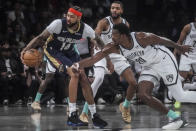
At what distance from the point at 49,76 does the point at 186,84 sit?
9.81 ft

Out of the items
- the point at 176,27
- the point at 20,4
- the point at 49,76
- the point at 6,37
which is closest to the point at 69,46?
the point at 49,76

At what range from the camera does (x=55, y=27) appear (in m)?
9.47

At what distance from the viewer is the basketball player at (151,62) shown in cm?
886

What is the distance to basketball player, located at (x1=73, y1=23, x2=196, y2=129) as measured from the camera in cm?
886

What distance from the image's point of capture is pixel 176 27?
1984 cm

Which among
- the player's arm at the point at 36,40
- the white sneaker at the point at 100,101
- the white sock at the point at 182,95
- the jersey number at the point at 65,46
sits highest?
the player's arm at the point at 36,40

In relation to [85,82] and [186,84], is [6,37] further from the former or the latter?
[85,82]

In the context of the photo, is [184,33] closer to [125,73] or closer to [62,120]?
[125,73]

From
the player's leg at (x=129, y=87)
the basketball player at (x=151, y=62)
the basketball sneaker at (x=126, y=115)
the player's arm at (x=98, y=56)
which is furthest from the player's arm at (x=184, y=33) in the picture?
the player's arm at (x=98, y=56)

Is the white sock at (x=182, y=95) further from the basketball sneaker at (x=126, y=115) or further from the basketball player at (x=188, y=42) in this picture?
the basketball player at (x=188, y=42)

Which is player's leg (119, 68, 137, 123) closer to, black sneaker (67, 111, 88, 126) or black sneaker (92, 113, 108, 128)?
black sneaker (92, 113, 108, 128)

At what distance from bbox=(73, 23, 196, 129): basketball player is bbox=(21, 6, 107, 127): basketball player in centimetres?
66

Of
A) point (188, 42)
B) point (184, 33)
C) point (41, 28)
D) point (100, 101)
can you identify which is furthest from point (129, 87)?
point (41, 28)

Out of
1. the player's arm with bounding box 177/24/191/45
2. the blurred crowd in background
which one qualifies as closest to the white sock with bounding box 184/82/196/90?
the player's arm with bounding box 177/24/191/45
